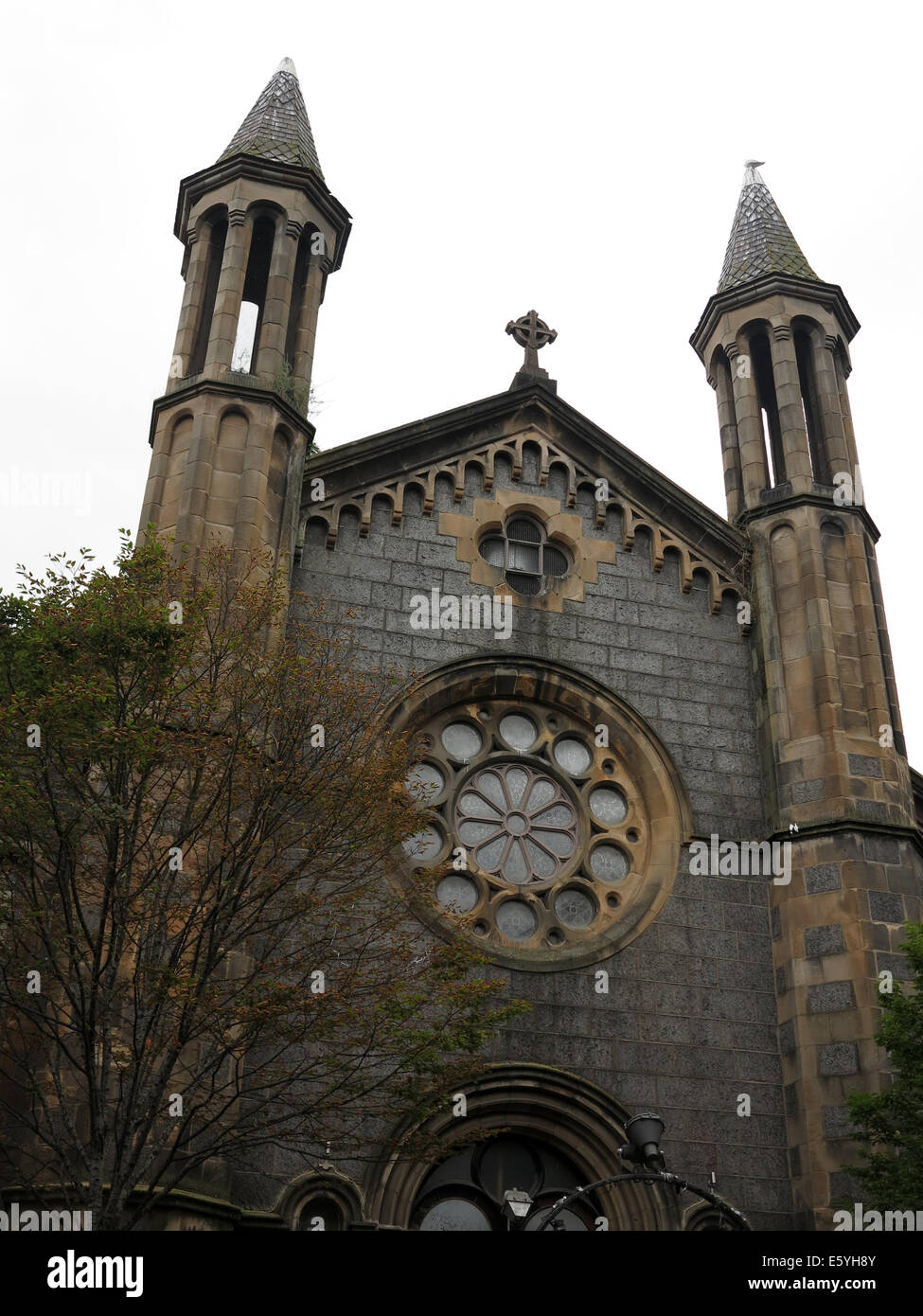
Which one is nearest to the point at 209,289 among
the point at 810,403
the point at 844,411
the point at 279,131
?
the point at 279,131

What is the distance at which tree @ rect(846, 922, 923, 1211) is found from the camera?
13.3 metres

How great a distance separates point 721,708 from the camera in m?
19.1

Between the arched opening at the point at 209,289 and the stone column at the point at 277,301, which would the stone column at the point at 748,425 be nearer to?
the stone column at the point at 277,301

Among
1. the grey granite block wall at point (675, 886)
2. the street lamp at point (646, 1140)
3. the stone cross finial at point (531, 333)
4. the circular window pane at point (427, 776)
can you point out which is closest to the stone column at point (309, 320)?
the grey granite block wall at point (675, 886)

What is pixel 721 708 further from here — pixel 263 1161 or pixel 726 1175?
pixel 263 1161

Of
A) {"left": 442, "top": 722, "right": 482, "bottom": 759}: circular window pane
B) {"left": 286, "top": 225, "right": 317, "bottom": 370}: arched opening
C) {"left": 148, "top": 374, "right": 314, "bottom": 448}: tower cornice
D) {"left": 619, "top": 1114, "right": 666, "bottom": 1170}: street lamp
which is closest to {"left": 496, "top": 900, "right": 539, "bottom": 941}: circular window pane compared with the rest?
{"left": 442, "top": 722, "right": 482, "bottom": 759}: circular window pane

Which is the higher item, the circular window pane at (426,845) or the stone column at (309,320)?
the stone column at (309,320)

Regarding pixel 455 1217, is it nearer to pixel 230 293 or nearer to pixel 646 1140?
pixel 646 1140

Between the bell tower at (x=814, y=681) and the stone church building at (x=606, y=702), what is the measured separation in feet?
0.15

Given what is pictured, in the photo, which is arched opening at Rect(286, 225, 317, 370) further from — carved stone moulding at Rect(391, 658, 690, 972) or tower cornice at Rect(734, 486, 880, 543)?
tower cornice at Rect(734, 486, 880, 543)

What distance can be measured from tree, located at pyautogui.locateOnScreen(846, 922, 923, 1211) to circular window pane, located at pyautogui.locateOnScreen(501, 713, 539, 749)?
5753 millimetres

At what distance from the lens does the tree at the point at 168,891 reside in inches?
448
